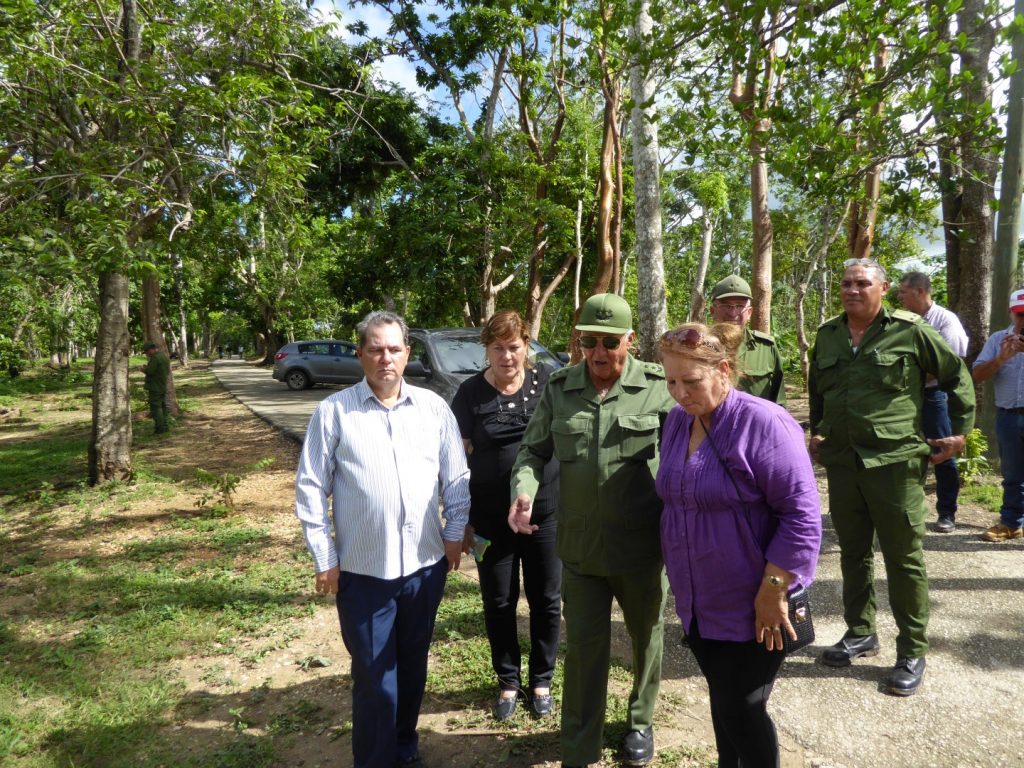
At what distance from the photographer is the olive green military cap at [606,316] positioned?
254 cm

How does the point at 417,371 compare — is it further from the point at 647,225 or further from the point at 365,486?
the point at 365,486

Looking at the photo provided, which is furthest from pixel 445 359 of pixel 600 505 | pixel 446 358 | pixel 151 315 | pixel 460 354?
pixel 151 315

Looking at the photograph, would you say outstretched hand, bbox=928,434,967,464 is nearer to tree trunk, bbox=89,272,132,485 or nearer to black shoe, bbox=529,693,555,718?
black shoe, bbox=529,693,555,718

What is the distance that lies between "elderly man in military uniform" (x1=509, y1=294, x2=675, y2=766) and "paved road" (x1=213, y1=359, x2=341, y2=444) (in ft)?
22.5

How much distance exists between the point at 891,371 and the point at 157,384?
39.5 ft

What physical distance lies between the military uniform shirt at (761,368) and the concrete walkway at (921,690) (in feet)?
4.76

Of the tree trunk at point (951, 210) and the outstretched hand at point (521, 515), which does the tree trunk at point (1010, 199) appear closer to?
the tree trunk at point (951, 210)

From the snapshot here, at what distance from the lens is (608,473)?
2465 millimetres

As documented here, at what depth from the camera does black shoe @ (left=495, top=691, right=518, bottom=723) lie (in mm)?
3033

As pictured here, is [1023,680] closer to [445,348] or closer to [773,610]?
[773,610]

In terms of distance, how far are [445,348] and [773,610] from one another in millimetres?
6976

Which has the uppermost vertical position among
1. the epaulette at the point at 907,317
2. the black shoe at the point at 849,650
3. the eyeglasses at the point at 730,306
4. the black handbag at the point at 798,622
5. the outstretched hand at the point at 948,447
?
the eyeglasses at the point at 730,306

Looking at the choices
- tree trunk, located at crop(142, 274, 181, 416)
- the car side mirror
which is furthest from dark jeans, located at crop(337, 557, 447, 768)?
tree trunk, located at crop(142, 274, 181, 416)

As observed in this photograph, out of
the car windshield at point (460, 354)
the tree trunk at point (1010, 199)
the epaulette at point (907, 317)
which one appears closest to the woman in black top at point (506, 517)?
the epaulette at point (907, 317)
